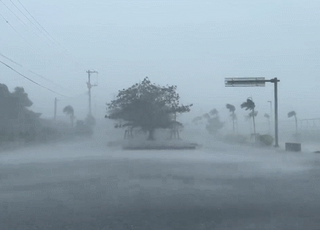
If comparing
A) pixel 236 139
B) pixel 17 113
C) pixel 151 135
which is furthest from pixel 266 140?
pixel 17 113

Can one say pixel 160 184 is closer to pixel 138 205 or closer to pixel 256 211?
pixel 138 205

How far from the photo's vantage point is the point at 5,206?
33.7 feet

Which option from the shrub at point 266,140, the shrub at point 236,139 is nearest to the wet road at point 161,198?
the shrub at point 266,140

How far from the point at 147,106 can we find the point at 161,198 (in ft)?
111

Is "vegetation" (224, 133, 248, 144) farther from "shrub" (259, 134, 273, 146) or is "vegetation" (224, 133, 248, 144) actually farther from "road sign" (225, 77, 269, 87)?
"road sign" (225, 77, 269, 87)

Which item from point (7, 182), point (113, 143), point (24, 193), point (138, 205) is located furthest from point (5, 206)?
point (113, 143)

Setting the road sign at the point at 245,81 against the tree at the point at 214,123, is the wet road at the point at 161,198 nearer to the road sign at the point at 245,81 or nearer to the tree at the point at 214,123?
the road sign at the point at 245,81

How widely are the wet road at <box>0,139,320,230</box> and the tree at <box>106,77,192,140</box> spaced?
27.2 metres

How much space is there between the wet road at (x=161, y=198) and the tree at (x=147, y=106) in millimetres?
27237

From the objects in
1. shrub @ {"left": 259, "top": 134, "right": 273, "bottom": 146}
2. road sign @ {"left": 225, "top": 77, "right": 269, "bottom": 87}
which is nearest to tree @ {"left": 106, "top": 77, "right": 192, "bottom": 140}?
shrub @ {"left": 259, "top": 134, "right": 273, "bottom": 146}

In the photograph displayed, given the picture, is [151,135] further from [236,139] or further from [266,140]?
[236,139]

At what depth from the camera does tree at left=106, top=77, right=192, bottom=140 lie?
44.8 metres

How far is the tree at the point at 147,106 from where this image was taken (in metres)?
44.8

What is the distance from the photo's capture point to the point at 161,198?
36.6 ft
